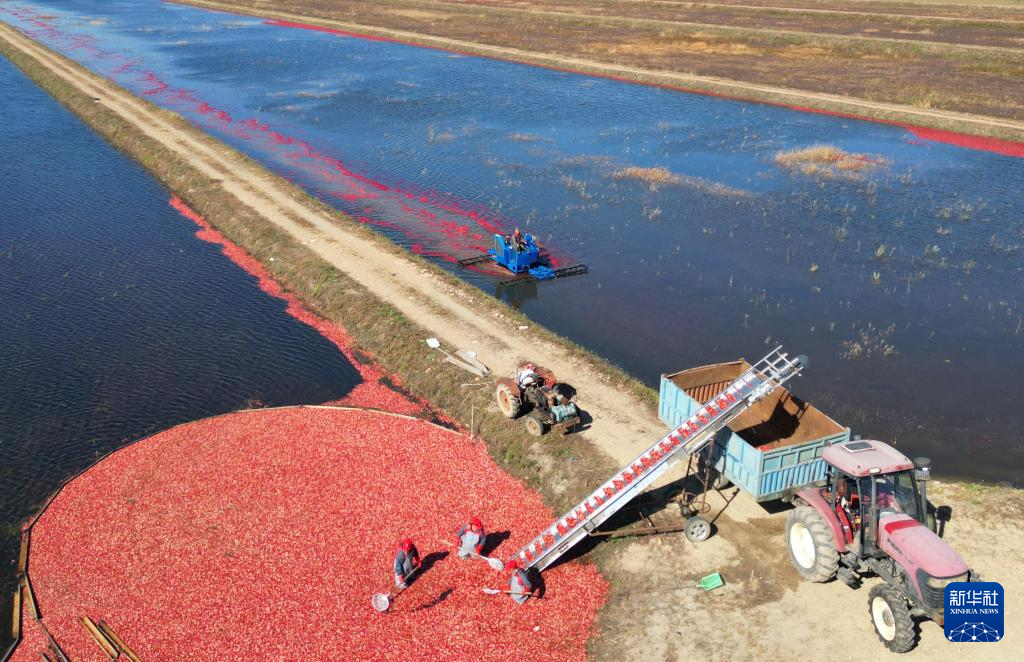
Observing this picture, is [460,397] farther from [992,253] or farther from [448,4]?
[448,4]

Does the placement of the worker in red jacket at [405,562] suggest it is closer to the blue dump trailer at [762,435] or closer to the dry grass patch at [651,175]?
the blue dump trailer at [762,435]

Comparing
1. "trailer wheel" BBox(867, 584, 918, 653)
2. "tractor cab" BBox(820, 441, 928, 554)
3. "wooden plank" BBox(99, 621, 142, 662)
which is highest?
"tractor cab" BBox(820, 441, 928, 554)

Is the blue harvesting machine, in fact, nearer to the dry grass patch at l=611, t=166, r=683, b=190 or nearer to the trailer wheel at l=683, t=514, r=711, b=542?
the dry grass patch at l=611, t=166, r=683, b=190

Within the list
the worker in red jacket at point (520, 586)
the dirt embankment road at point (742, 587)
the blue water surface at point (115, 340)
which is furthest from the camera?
the blue water surface at point (115, 340)

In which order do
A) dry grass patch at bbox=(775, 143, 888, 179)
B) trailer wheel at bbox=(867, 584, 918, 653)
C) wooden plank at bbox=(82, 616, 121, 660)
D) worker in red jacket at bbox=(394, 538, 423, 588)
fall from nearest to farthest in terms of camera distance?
trailer wheel at bbox=(867, 584, 918, 653), wooden plank at bbox=(82, 616, 121, 660), worker in red jacket at bbox=(394, 538, 423, 588), dry grass patch at bbox=(775, 143, 888, 179)

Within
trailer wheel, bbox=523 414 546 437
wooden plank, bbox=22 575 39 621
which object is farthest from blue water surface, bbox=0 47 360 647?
trailer wheel, bbox=523 414 546 437

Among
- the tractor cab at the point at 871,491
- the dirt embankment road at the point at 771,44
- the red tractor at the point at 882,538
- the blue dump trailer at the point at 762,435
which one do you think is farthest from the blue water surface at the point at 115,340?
the dirt embankment road at the point at 771,44

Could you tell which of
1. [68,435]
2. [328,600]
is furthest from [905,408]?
[68,435]
